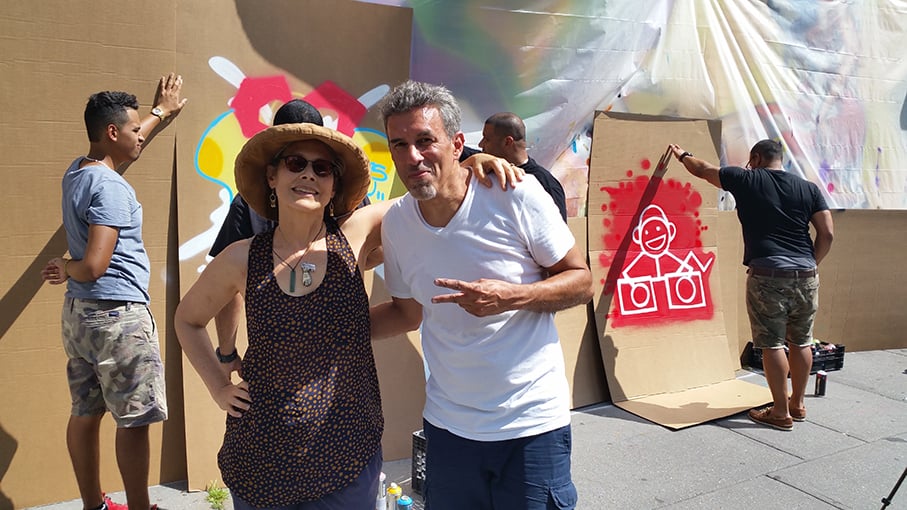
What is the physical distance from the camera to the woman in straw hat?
1714mm

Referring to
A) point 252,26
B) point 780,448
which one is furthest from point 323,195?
point 780,448

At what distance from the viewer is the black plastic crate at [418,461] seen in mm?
3102

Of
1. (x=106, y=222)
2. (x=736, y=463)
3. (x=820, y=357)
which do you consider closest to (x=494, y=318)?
(x=106, y=222)

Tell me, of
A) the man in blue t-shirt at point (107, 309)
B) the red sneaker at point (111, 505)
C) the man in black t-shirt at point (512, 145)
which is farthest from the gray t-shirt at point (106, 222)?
the man in black t-shirt at point (512, 145)

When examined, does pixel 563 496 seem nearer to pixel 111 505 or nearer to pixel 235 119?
pixel 111 505

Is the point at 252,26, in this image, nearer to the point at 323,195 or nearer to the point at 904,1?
the point at 323,195

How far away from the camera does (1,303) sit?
2949mm

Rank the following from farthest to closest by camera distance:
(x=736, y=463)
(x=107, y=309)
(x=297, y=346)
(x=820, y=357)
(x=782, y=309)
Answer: (x=820, y=357) < (x=782, y=309) < (x=736, y=463) < (x=107, y=309) < (x=297, y=346)

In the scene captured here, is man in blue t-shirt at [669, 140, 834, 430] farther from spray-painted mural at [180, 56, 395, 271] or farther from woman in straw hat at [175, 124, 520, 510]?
woman in straw hat at [175, 124, 520, 510]

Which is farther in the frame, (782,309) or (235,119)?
(782,309)

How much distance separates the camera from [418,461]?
3.14 meters

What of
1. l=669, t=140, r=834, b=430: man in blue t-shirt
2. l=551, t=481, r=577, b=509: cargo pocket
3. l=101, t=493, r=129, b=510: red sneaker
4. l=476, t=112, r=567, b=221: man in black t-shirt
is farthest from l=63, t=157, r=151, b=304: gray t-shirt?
l=669, t=140, r=834, b=430: man in blue t-shirt

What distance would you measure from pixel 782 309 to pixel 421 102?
3.52 meters

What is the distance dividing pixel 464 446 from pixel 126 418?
1.69 meters
